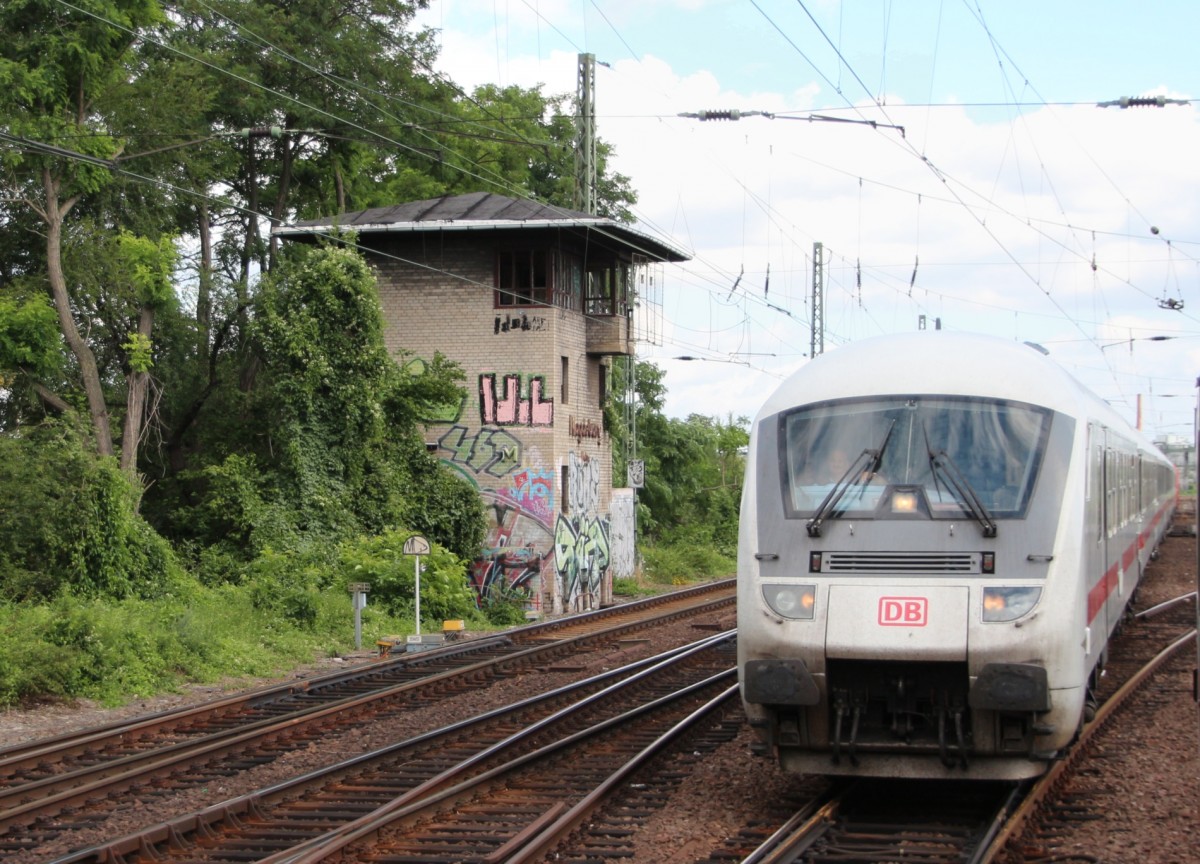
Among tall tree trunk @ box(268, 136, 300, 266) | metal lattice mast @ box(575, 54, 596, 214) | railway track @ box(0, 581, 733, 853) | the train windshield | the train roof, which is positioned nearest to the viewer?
the train windshield

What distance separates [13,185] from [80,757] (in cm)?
1780

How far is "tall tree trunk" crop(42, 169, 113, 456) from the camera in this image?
25.7 m

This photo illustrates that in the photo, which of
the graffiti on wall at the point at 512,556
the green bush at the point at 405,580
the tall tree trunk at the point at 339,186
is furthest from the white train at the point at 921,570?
the tall tree trunk at the point at 339,186

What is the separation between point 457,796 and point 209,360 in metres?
25.8

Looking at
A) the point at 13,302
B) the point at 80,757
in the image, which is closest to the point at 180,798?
the point at 80,757

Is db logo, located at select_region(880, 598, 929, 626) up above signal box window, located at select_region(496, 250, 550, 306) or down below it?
below

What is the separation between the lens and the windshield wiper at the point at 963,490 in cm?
858

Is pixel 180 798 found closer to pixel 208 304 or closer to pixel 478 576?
pixel 478 576

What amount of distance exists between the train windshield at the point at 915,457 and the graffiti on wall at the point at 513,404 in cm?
1889

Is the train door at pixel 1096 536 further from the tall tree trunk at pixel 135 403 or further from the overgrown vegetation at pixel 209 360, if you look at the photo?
the tall tree trunk at pixel 135 403

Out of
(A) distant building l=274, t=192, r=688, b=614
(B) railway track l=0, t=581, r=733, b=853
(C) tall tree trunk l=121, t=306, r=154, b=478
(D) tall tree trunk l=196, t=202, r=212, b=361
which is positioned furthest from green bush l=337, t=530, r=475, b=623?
(D) tall tree trunk l=196, t=202, r=212, b=361

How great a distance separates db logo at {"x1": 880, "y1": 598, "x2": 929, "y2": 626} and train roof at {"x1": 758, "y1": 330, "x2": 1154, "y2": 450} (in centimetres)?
159

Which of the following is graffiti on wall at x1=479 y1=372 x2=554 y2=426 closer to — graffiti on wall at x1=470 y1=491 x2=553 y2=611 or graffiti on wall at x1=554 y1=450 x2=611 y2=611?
graffiti on wall at x1=554 y1=450 x2=611 y2=611

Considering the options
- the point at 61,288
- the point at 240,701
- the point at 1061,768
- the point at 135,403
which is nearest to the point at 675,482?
the point at 135,403
